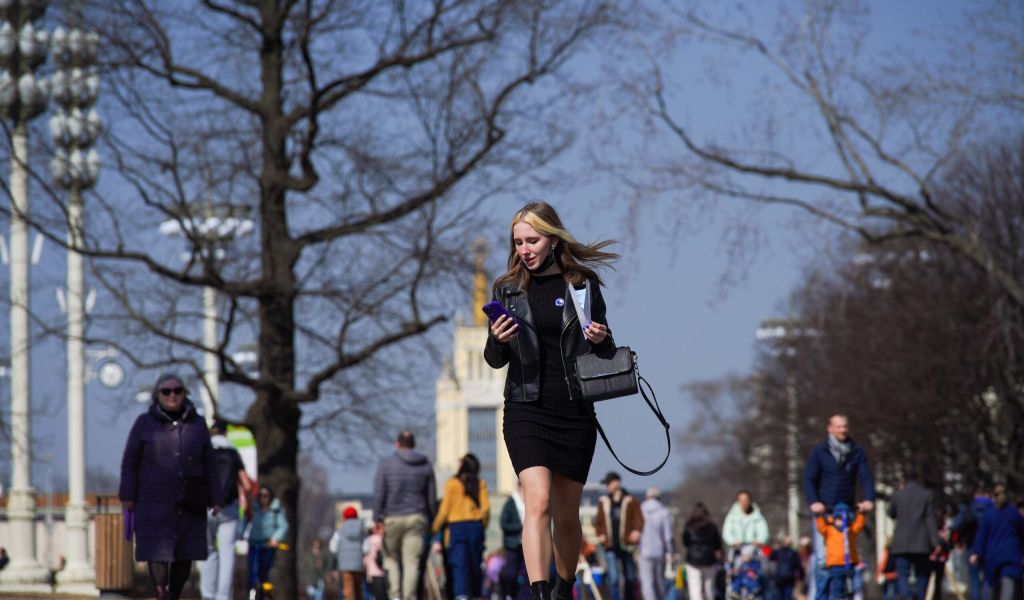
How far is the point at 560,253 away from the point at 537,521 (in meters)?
1.17

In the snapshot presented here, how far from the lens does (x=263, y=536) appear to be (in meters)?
19.3

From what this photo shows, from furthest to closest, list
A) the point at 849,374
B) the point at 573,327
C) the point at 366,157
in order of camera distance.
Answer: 1. the point at 849,374
2. the point at 366,157
3. the point at 573,327

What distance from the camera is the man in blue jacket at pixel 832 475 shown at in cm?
1419

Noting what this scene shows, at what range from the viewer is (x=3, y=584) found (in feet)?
84.9

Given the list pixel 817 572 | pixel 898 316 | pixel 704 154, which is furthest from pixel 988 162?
pixel 817 572

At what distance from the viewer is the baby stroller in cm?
2359

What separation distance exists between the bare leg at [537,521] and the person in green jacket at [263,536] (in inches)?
465

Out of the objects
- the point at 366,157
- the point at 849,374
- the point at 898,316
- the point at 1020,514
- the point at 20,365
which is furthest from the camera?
the point at 849,374

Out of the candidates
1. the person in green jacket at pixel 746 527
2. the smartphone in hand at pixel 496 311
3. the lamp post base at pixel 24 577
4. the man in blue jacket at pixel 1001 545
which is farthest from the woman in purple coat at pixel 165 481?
the lamp post base at pixel 24 577

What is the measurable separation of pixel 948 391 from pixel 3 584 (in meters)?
23.5

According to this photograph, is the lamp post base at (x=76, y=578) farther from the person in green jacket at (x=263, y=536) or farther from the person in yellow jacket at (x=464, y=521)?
the person in yellow jacket at (x=464, y=521)

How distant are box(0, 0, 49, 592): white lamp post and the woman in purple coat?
9.94 metres

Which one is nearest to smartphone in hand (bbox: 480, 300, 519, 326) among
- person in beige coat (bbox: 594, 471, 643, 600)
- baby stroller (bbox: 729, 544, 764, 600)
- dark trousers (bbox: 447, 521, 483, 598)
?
dark trousers (bbox: 447, 521, 483, 598)

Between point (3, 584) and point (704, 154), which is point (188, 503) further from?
point (3, 584)
